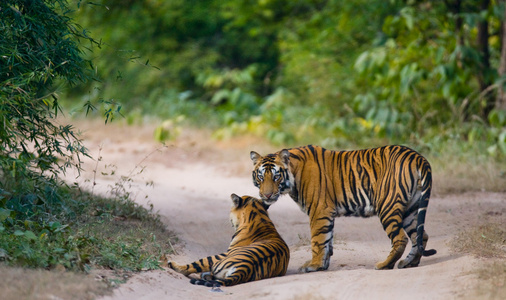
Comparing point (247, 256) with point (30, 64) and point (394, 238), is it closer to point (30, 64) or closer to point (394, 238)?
point (394, 238)

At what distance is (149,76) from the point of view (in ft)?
62.6

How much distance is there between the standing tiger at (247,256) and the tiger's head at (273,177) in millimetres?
228

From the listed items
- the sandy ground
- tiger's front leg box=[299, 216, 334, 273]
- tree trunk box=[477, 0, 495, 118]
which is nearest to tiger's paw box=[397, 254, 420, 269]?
the sandy ground

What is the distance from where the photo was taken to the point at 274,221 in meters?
7.71

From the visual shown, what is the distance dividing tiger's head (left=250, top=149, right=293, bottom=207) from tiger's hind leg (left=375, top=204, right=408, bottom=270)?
964 mm

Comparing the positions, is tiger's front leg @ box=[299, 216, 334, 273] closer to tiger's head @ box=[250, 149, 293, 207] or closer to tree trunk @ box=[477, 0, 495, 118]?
tiger's head @ box=[250, 149, 293, 207]

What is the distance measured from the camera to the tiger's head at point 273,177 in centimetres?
565

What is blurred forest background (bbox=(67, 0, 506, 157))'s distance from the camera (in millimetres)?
10430

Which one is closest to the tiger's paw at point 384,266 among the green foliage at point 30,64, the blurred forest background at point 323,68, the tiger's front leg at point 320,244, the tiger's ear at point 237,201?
the tiger's front leg at point 320,244

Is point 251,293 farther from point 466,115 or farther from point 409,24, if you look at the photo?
point 466,115

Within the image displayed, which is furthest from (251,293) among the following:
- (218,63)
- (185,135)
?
(218,63)

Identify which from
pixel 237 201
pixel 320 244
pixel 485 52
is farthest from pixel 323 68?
pixel 320 244

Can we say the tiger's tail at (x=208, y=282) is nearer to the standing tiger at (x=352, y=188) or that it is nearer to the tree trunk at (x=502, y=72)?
the standing tiger at (x=352, y=188)

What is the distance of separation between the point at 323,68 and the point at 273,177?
938 cm
